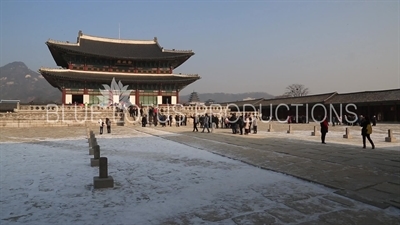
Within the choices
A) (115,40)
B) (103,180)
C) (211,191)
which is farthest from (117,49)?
(211,191)

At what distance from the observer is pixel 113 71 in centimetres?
4500

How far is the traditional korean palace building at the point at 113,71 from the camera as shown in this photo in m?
40.2

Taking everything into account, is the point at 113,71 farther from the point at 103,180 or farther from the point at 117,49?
the point at 103,180

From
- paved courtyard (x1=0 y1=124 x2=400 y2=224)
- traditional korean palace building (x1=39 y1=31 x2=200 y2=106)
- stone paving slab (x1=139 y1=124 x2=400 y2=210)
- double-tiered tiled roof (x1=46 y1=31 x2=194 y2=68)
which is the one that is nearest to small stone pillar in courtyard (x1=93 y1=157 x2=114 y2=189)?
paved courtyard (x1=0 y1=124 x2=400 y2=224)

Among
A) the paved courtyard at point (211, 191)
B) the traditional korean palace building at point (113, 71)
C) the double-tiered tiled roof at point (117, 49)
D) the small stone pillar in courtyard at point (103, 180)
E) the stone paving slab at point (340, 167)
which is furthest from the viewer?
the double-tiered tiled roof at point (117, 49)

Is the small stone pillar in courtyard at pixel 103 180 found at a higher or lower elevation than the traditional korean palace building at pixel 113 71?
lower

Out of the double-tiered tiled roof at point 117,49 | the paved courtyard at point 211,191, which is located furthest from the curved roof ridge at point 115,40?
the paved courtyard at point 211,191

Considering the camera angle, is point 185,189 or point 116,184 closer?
point 185,189

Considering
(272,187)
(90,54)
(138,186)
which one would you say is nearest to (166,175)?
(138,186)

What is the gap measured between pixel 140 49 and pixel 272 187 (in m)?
47.8

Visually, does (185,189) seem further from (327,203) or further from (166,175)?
(327,203)

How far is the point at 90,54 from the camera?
1660 inches

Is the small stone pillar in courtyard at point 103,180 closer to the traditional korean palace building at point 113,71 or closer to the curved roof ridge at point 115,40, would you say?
the traditional korean palace building at point 113,71

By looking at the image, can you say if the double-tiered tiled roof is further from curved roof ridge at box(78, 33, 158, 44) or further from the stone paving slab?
the stone paving slab
